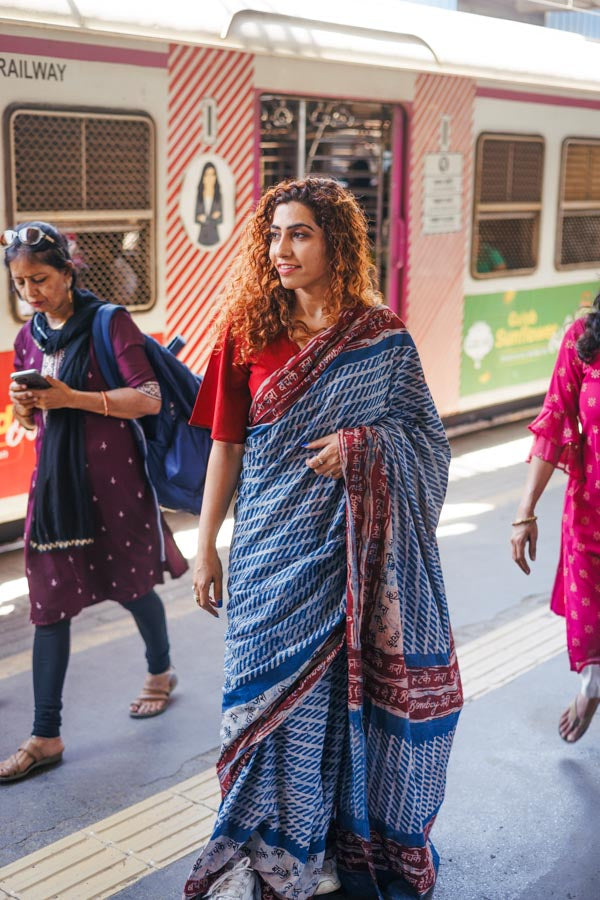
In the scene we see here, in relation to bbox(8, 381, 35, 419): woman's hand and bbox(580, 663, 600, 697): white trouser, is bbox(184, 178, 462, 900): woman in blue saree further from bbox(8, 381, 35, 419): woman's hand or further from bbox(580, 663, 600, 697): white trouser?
bbox(580, 663, 600, 697): white trouser

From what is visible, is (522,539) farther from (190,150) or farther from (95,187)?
(190,150)

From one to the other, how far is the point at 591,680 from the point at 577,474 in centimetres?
66

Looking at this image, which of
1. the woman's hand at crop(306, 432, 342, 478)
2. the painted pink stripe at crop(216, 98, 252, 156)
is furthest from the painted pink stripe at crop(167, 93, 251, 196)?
the woman's hand at crop(306, 432, 342, 478)

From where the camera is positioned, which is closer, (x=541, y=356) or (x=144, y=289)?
(x=144, y=289)

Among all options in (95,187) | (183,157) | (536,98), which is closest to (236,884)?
(95,187)

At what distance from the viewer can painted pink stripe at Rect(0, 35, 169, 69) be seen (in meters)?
5.25

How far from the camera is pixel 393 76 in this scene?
7.44 meters

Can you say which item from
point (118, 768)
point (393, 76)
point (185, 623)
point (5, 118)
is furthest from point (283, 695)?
point (393, 76)

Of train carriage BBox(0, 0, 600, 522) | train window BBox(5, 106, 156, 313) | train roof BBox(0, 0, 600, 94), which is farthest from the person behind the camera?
train carriage BBox(0, 0, 600, 522)

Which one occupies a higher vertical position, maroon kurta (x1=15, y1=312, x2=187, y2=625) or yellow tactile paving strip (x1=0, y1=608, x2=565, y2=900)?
maroon kurta (x1=15, y1=312, x2=187, y2=625)

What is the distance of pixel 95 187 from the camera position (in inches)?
227

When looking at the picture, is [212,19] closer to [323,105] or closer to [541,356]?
[323,105]

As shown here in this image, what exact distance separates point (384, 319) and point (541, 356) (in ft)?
22.2

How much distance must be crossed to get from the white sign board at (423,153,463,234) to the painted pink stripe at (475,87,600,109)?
1.69 feet
